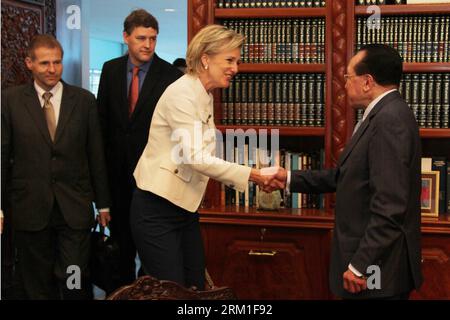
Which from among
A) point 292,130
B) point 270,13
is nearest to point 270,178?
point 292,130

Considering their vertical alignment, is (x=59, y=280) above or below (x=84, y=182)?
below

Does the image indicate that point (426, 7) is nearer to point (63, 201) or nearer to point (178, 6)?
point (63, 201)

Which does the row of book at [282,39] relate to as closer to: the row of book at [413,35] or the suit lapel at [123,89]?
the row of book at [413,35]

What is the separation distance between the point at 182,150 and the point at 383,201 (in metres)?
0.78

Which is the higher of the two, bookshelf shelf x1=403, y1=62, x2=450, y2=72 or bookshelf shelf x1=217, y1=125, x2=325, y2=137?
bookshelf shelf x1=403, y1=62, x2=450, y2=72

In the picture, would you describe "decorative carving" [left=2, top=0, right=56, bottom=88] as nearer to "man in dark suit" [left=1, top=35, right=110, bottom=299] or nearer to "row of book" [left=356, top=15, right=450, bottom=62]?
"man in dark suit" [left=1, top=35, right=110, bottom=299]

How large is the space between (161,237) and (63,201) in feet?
2.33

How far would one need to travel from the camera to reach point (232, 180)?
2582mm

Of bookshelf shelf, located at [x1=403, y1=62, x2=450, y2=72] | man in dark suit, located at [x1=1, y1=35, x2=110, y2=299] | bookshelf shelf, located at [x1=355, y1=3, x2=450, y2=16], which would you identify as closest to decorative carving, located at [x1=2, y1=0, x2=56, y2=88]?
man in dark suit, located at [x1=1, y1=35, x2=110, y2=299]

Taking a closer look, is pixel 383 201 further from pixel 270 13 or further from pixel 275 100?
pixel 270 13

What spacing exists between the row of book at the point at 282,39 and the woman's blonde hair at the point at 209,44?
2.98 feet

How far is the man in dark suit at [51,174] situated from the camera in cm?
296

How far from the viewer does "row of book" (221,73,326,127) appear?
11.2 ft
